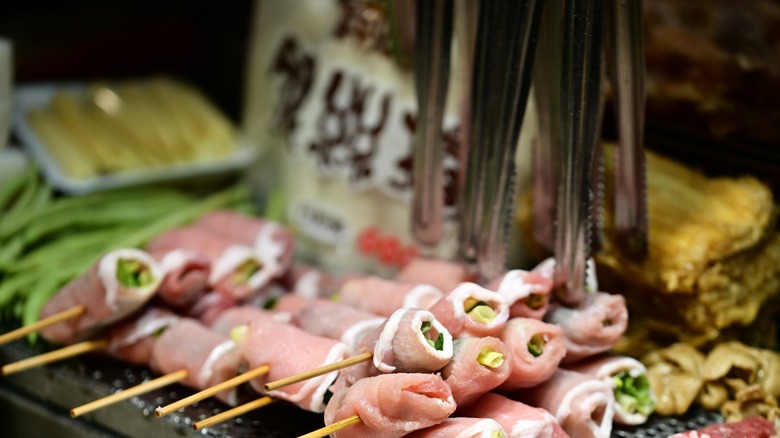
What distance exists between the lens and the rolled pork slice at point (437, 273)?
8.59 ft

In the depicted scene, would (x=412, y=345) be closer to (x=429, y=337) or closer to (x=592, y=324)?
(x=429, y=337)

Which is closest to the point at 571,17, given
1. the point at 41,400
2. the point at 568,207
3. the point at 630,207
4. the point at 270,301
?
the point at 568,207

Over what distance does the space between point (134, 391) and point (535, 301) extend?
1.06 m

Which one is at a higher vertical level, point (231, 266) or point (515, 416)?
point (231, 266)

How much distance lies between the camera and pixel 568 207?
2.32m

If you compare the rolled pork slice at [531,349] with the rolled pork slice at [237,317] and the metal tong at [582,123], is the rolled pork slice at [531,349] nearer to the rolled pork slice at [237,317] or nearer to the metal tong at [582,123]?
the metal tong at [582,123]

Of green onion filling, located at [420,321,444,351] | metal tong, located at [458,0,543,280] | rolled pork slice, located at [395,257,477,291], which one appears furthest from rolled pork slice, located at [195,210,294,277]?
green onion filling, located at [420,321,444,351]

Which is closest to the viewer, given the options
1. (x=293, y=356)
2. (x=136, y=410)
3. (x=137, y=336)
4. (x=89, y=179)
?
(x=293, y=356)

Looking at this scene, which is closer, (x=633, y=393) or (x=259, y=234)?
(x=633, y=393)

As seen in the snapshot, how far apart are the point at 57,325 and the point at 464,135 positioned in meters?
1.30

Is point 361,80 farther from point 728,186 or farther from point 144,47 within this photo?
point 144,47

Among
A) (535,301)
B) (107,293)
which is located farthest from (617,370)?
(107,293)

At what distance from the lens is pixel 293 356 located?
2.26 m

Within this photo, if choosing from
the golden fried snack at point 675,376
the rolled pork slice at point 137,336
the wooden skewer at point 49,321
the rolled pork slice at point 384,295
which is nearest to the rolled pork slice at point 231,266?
the rolled pork slice at point 137,336
